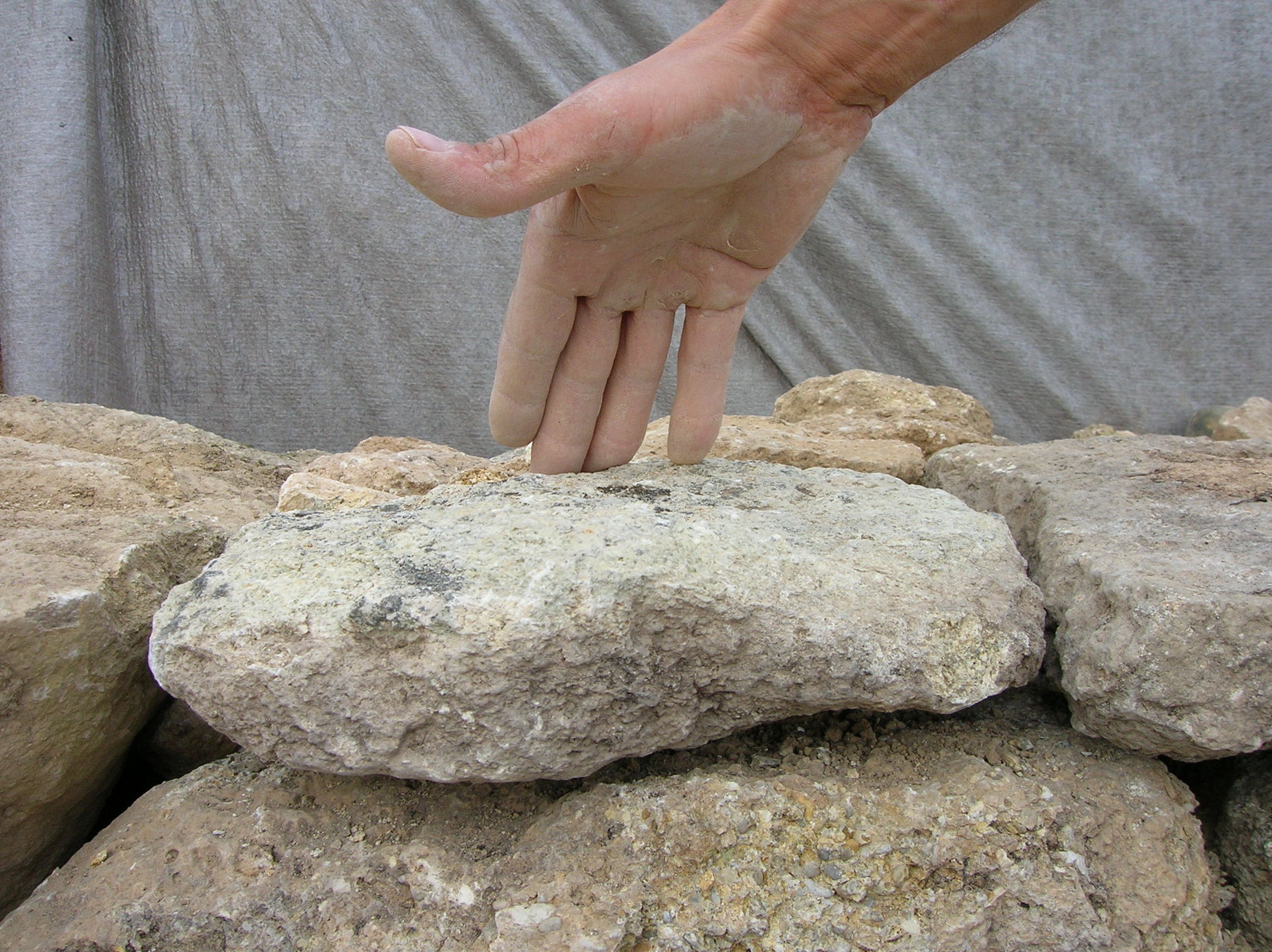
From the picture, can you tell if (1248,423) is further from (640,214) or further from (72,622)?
(72,622)

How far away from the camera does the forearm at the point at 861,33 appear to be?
1.26 metres

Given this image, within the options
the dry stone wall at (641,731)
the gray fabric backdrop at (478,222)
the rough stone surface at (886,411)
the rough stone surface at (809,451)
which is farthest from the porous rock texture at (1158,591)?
the gray fabric backdrop at (478,222)

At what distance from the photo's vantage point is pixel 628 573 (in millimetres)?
1012

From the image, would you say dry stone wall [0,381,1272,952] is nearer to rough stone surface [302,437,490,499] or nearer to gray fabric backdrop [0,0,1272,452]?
rough stone surface [302,437,490,499]

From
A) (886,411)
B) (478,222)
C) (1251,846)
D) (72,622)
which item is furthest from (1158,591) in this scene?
(478,222)

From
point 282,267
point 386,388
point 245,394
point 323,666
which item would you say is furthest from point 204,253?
point 323,666

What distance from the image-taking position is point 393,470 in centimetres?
177

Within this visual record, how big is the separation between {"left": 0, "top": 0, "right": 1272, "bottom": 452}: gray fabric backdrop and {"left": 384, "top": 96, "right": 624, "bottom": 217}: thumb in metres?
1.94

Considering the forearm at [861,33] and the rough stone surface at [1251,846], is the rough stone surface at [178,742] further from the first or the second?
the rough stone surface at [1251,846]

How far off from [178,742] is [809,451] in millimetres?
1212

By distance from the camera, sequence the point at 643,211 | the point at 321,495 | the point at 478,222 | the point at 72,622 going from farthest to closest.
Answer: the point at 478,222
the point at 321,495
the point at 643,211
the point at 72,622

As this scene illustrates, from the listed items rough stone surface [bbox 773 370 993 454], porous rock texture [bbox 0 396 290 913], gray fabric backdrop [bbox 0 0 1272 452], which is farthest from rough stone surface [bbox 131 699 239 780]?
gray fabric backdrop [bbox 0 0 1272 452]

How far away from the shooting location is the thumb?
39.0 inches

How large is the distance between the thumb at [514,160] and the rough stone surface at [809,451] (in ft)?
2.43
